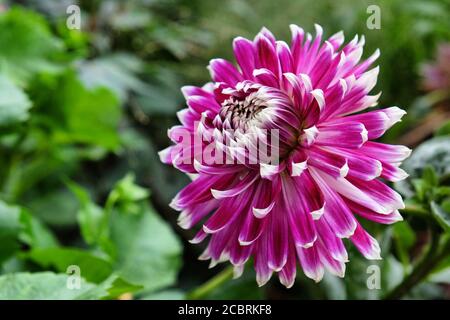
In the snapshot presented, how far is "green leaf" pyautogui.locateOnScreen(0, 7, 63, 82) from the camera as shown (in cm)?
63

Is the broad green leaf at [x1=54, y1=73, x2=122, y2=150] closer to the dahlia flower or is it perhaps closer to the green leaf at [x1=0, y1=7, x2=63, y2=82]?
the green leaf at [x1=0, y1=7, x2=63, y2=82]

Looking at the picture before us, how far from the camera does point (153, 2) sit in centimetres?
93

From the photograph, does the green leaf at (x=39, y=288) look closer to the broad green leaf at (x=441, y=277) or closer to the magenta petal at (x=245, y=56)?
the magenta petal at (x=245, y=56)

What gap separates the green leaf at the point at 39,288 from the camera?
386 mm

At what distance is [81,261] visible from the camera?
474 millimetres

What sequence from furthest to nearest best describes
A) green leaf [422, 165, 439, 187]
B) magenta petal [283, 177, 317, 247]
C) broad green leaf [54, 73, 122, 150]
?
broad green leaf [54, 73, 122, 150] < green leaf [422, 165, 439, 187] < magenta petal [283, 177, 317, 247]

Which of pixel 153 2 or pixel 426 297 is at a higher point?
pixel 153 2

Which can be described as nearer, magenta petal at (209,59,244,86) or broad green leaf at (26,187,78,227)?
magenta petal at (209,59,244,86)

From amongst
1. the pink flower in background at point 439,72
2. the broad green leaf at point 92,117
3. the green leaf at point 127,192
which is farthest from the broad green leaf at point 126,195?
the pink flower in background at point 439,72

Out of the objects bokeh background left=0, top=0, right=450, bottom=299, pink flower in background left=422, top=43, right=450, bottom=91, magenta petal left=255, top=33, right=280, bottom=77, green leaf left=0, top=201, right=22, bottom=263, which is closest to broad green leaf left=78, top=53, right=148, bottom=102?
bokeh background left=0, top=0, right=450, bottom=299

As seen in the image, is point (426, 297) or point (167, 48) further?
point (167, 48)
